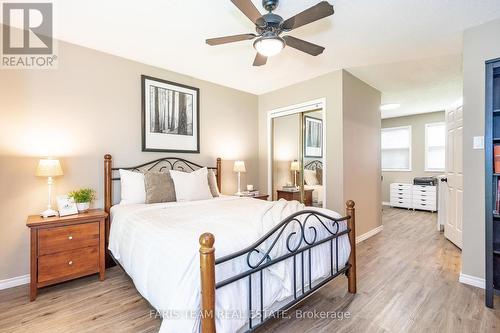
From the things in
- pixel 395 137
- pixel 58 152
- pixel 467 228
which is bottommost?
pixel 467 228

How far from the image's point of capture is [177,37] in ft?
8.62

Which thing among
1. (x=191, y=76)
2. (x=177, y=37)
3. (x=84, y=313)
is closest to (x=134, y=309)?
(x=84, y=313)

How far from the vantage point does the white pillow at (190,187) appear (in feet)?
9.78

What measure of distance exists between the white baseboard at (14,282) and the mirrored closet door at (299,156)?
141 inches

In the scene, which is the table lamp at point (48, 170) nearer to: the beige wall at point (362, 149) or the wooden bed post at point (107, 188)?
the wooden bed post at point (107, 188)

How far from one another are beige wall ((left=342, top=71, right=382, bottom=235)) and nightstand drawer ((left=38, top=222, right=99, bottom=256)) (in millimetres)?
3235

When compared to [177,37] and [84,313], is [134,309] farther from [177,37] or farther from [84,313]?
[177,37]

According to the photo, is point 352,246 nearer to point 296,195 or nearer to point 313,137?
point 296,195

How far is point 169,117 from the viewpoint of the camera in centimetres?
349

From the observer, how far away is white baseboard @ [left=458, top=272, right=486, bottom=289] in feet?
7.65

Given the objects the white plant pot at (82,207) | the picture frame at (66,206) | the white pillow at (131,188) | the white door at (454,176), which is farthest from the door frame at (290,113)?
the picture frame at (66,206)

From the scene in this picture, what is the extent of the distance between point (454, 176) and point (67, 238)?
5.05m

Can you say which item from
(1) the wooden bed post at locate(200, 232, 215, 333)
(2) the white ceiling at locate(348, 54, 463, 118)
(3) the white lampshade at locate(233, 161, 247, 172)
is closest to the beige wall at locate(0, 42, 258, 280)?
(3) the white lampshade at locate(233, 161, 247, 172)

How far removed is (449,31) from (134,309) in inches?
161
